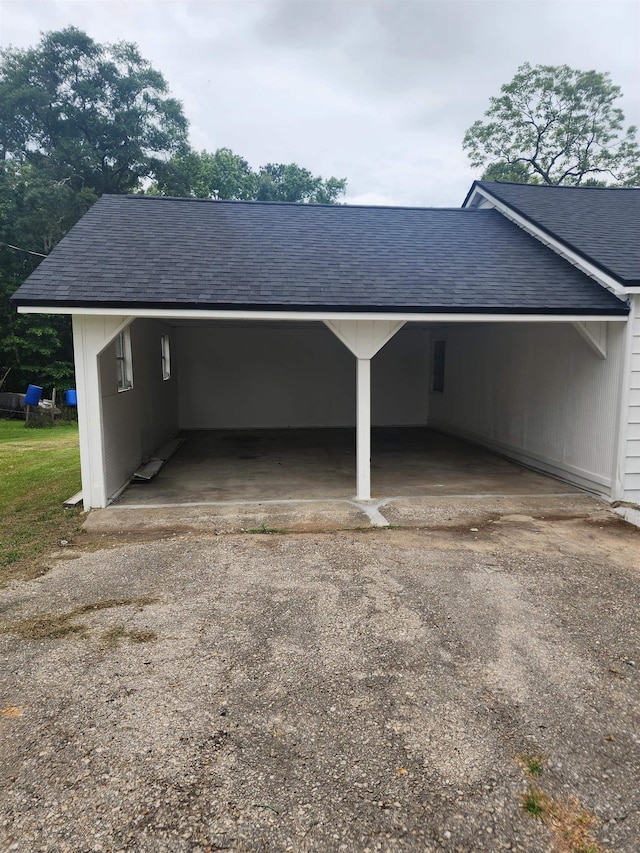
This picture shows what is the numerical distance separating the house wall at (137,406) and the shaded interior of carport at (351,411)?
0.14 feet

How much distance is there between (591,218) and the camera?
8.32 meters

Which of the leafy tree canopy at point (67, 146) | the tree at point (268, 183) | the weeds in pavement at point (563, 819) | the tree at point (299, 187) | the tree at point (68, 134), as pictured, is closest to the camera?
the weeds in pavement at point (563, 819)

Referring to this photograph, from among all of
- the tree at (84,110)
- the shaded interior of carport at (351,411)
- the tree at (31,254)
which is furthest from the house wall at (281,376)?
the tree at (84,110)

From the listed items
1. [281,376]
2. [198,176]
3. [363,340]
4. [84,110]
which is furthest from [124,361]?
[84,110]

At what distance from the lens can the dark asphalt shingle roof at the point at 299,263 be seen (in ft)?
20.2

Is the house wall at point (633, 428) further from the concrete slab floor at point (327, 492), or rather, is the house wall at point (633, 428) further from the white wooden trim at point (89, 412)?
the white wooden trim at point (89, 412)

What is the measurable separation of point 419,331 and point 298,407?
368cm

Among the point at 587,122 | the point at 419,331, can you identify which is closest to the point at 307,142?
the point at 587,122

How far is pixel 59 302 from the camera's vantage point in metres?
5.68

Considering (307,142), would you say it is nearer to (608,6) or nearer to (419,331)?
(608,6)

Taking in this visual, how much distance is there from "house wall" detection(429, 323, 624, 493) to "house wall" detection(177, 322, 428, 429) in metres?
1.79

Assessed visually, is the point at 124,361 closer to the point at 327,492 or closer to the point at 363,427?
the point at 327,492

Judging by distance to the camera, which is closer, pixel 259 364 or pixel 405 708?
pixel 405 708

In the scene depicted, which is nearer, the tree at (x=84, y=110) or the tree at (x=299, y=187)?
the tree at (x=84, y=110)
